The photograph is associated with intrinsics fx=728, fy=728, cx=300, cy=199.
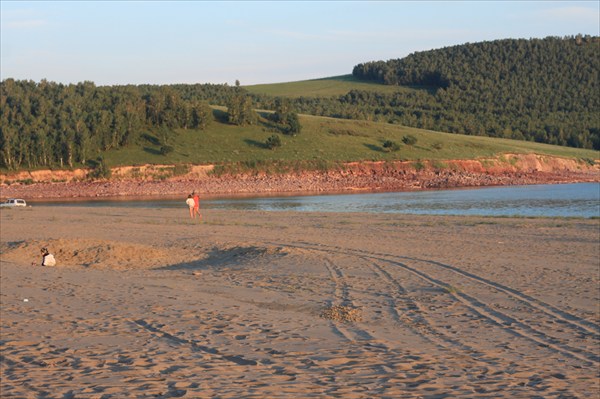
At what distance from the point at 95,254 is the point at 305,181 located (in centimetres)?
4877

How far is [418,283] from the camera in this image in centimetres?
1445

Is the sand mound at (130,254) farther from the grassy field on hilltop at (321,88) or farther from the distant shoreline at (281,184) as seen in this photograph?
the grassy field on hilltop at (321,88)

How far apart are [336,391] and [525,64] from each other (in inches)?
5498

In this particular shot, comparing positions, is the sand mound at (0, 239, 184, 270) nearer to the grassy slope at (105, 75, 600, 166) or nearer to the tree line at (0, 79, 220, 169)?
the grassy slope at (105, 75, 600, 166)

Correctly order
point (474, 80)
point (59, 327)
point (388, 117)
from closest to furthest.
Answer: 1. point (59, 327)
2. point (388, 117)
3. point (474, 80)

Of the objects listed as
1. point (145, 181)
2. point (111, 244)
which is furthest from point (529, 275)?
point (145, 181)

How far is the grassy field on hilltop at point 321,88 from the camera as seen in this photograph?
14125 cm

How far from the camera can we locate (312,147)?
76.7 meters

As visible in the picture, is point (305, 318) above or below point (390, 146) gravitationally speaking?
below

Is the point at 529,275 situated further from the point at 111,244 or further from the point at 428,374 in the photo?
the point at 111,244

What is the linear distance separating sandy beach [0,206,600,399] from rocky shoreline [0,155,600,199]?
4311 cm

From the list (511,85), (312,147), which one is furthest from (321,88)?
(312,147)

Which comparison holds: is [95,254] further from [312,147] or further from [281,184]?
[312,147]

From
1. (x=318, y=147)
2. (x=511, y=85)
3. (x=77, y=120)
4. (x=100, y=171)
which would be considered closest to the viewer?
(x=100, y=171)
